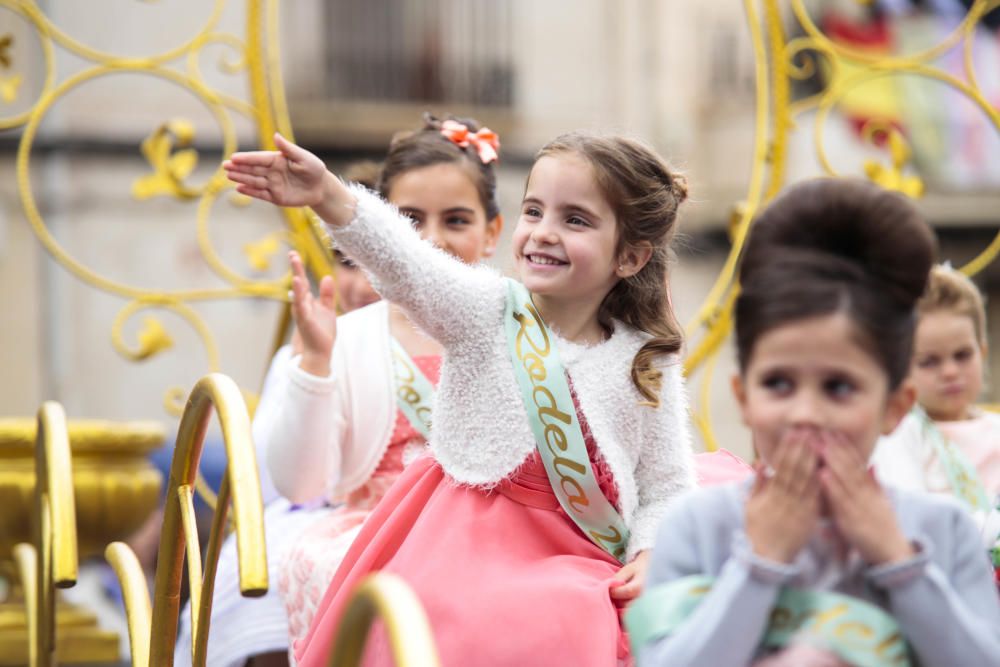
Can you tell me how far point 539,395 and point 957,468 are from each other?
144cm

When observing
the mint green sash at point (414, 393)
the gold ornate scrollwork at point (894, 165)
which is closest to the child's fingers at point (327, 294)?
the mint green sash at point (414, 393)

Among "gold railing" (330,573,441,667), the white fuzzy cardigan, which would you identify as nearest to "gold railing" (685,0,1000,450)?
the white fuzzy cardigan

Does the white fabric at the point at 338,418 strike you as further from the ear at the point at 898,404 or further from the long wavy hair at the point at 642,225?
the ear at the point at 898,404

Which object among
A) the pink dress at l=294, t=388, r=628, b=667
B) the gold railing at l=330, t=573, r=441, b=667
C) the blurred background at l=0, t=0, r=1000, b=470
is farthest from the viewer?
the blurred background at l=0, t=0, r=1000, b=470

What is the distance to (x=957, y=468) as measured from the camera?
12.0 ft

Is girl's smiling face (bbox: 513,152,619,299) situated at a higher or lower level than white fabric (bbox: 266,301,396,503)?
higher

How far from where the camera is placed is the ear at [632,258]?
9.02ft

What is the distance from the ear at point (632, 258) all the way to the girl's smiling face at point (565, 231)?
0.16ft

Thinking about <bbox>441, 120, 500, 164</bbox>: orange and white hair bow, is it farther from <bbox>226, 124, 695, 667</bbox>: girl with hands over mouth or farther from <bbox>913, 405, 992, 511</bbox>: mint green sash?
<bbox>913, 405, 992, 511</bbox>: mint green sash

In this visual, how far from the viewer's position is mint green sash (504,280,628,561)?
2604mm

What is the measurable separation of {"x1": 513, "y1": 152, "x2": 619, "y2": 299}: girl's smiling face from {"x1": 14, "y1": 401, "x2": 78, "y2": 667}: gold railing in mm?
1080

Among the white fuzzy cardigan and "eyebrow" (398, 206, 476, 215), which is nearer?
the white fuzzy cardigan

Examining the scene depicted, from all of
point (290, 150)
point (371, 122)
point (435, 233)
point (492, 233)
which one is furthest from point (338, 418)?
point (371, 122)

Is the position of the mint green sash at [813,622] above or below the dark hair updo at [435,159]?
below
